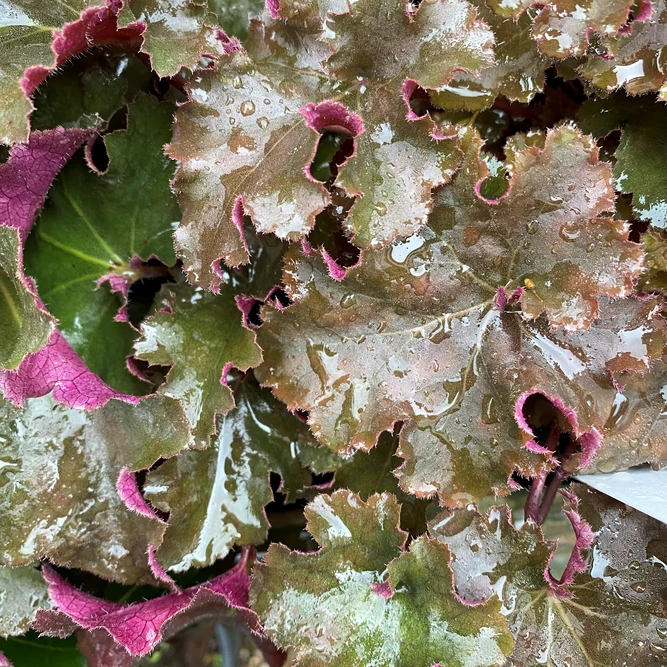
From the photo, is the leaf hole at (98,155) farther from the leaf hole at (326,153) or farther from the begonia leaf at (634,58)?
the begonia leaf at (634,58)

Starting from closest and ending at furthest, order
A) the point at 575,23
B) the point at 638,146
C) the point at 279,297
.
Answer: the point at 575,23 < the point at 638,146 < the point at 279,297

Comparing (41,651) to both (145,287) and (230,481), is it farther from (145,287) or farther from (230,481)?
(145,287)

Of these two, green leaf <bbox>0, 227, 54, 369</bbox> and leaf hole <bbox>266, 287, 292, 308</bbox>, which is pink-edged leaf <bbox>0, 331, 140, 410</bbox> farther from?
leaf hole <bbox>266, 287, 292, 308</bbox>

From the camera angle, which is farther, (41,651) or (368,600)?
(41,651)

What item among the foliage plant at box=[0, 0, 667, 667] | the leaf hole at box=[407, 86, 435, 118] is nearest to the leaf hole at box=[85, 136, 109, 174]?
the foliage plant at box=[0, 0, 667, 667]

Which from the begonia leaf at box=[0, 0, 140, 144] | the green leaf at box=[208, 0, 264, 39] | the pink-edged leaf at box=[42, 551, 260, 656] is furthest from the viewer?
the green leaf at box=[208, 0, 264, 39]

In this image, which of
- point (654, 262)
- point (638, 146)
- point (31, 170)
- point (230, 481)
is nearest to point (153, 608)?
point (230, 481)

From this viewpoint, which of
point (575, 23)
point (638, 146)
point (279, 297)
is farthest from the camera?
point (279, 297)
